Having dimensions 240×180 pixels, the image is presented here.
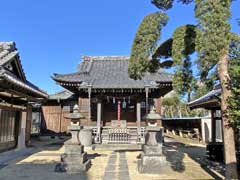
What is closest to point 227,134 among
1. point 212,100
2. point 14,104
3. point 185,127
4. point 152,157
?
point 212,100

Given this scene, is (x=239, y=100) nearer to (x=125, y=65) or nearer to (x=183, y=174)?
(x=183, y=174)

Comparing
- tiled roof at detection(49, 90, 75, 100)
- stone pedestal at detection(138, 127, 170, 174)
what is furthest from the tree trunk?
tiled roof at detection(49, 90, 75, 100)

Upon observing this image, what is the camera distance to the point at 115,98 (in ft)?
57.6

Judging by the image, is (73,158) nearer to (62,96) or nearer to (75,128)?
(75,128)

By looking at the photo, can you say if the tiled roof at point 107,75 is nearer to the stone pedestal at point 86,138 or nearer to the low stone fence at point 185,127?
the stone pedestal at point 86,138

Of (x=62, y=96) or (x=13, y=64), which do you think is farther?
(x=62, y=96)

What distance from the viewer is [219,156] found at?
10.2m

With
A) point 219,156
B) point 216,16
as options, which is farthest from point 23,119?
point 216,16

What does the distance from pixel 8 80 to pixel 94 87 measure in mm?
8333

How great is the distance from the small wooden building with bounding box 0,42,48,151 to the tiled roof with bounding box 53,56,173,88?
3503 mm

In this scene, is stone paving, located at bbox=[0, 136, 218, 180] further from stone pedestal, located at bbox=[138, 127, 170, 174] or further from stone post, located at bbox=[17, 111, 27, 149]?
stone post, located at bbox=[17, 111, 27, 149]

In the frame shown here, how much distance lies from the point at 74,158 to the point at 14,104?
6.05m

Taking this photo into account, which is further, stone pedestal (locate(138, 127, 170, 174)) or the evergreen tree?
stone pedestal (locate(138, 127, 170, 174))

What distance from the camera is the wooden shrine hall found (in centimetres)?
1670
